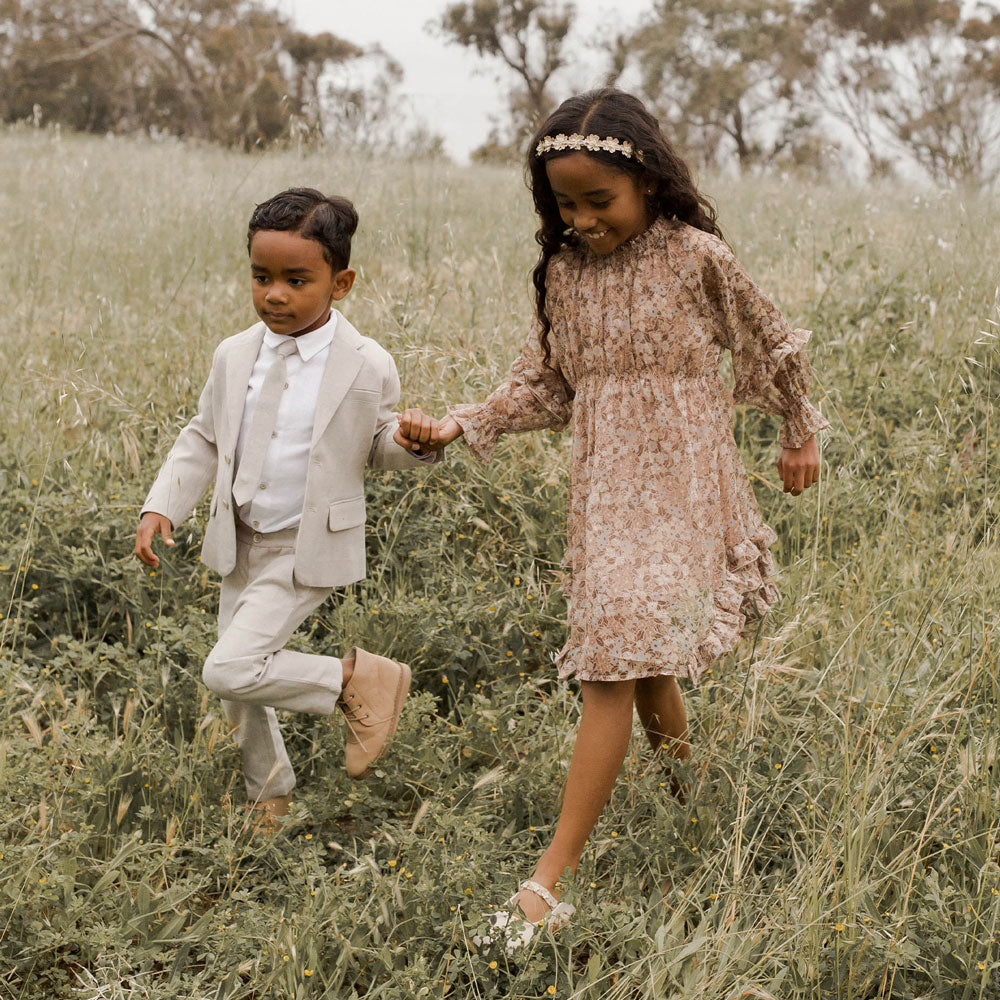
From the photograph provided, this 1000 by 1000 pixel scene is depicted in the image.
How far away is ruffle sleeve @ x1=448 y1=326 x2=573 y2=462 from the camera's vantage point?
273 cm

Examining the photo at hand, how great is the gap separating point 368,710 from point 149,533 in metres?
0.72

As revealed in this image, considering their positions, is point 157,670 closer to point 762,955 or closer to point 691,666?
point 691,666

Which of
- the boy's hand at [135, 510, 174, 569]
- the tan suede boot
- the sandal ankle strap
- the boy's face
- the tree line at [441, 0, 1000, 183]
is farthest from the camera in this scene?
the tree line at [441, 0, 1000, 183]

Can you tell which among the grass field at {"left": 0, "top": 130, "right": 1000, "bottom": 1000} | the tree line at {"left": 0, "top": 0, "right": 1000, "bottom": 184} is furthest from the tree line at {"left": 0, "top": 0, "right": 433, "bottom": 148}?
the grass field at {"left": 0, "top": 130, "right": 1000, "bottom": 1000}

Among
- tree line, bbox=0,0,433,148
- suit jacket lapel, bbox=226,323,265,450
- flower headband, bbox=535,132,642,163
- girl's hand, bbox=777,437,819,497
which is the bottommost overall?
girl's hand, bbox=777,437,819,497

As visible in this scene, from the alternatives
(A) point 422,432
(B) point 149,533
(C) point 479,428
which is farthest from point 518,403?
(B) point 149,533

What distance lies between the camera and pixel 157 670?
3.15m

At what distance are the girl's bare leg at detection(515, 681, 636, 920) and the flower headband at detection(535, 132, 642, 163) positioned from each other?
1.17m

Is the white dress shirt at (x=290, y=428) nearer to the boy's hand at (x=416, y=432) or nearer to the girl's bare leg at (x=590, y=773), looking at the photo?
the boy's hand at (x=416, y=432)

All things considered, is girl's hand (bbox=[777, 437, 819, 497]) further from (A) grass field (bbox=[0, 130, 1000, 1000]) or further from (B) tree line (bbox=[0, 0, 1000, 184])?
(B) tree line (bbox=[0, 0, 1000, 184])

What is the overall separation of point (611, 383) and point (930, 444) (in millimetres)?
1756

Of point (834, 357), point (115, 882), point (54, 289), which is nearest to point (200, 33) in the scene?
point (54, 289)

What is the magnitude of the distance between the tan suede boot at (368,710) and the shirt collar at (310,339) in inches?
32.0

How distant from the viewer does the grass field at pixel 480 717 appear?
2197 mm
